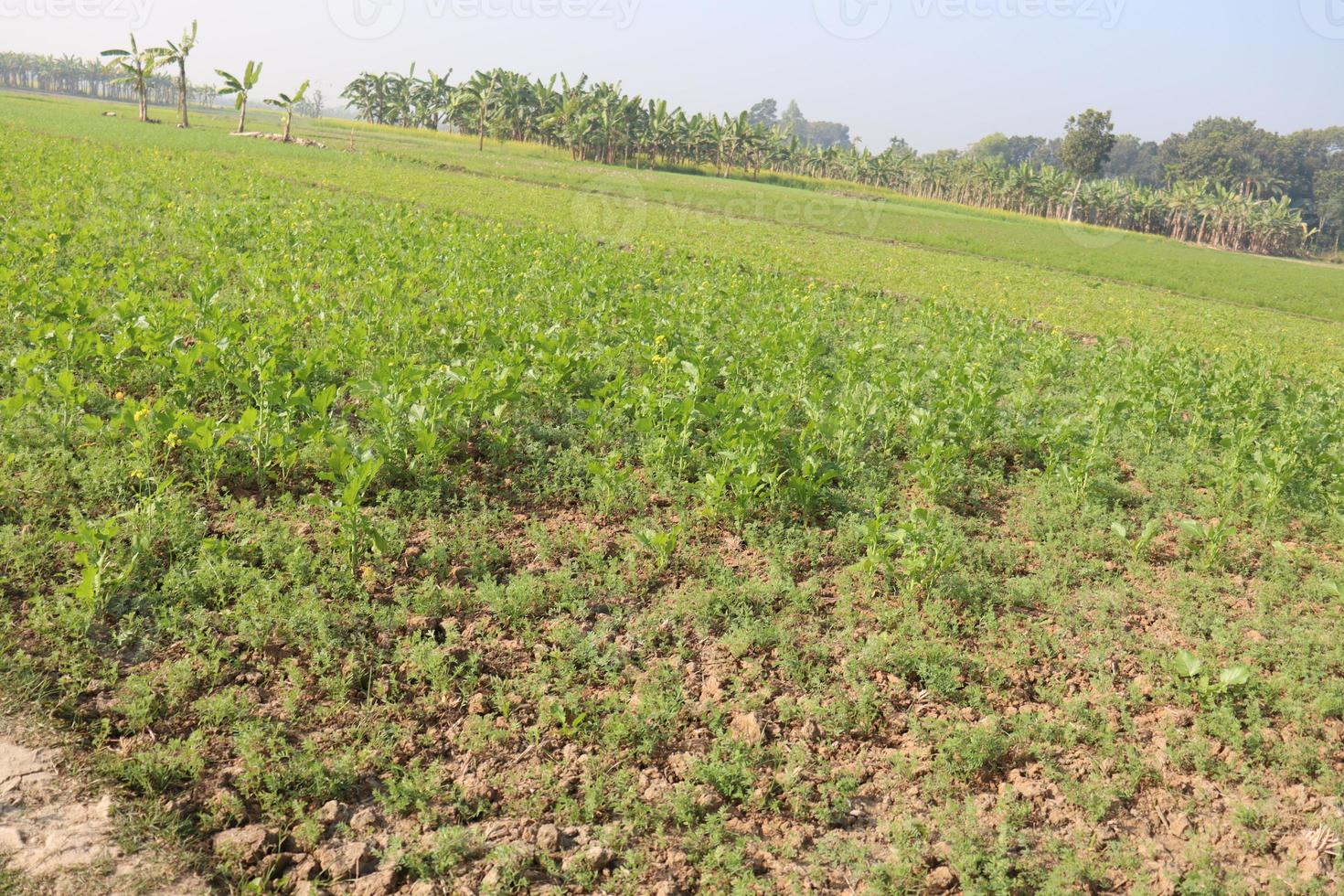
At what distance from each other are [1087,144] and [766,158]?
107 ft

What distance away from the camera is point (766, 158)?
92438mm

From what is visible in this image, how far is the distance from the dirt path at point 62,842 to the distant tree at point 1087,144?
294 ft

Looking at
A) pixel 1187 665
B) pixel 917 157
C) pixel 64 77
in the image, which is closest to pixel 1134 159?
pixel 917 157

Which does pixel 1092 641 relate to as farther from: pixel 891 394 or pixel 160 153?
pixel 160 153

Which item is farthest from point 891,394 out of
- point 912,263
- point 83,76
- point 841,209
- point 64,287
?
point 83,76

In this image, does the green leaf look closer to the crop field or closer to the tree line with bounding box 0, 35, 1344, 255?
the crop field

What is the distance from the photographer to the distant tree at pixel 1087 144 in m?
80.3

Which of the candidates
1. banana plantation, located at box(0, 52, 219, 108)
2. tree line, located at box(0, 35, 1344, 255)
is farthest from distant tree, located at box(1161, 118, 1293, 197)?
banana plantation, located at box(0, 52, 219, 108)

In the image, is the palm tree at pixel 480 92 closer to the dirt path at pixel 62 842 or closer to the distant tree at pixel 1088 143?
the distant tree at pixel 1088 143

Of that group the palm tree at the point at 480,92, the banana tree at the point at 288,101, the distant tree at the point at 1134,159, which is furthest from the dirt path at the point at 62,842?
the distant tree at the point at 1134,159

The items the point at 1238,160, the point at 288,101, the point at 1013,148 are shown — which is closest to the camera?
the point at 288,101

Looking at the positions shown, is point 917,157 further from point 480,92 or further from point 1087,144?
point 480,92

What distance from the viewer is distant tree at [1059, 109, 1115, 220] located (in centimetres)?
8031

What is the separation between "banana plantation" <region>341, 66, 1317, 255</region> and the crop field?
64027mm
